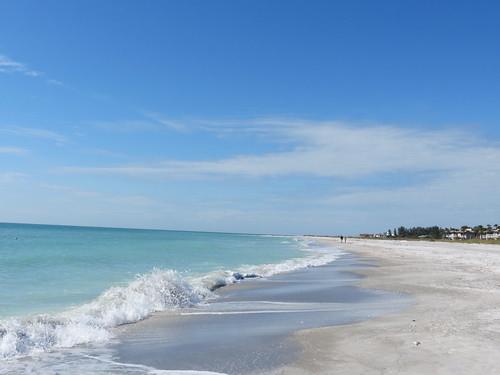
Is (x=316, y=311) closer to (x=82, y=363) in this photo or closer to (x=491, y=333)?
(x=491, y=333)

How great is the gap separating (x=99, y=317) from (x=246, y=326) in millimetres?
3750

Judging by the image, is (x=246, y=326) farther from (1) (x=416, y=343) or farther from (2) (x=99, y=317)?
(1) (x=416, y=343)

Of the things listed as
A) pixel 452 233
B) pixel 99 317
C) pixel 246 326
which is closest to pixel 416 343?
pixel 246 326

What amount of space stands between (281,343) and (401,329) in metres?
2.91

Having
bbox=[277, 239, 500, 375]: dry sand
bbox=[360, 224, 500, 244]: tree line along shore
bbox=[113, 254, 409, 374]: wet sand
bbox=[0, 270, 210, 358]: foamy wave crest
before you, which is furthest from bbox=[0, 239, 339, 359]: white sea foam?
bbox=[360, 224, 500, 244]: tree line along shore

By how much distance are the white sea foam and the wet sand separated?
609mm

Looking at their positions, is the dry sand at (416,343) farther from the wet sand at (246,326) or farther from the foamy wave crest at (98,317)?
the foamy wave crest at (98,317)

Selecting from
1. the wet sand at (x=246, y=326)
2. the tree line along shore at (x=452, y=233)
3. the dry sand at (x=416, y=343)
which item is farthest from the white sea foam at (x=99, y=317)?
the tree line along shore at (x=452, y=233)

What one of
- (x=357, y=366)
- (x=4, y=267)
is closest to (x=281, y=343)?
(x=357, y=366)

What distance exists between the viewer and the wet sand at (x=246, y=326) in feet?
29.1

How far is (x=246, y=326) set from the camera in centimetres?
1212

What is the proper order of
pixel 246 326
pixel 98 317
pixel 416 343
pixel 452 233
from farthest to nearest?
pixel 452 233 → pixel 98 317 → pixel 246 326 → pixel 416 343

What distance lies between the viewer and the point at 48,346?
32.7 feet

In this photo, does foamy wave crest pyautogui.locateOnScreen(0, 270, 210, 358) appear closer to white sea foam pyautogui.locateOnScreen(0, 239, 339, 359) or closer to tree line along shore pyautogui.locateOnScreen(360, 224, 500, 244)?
white sea foam pyautogui.locateOnScreen(0, 239, 339, 359)
